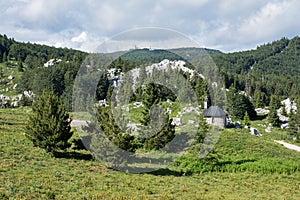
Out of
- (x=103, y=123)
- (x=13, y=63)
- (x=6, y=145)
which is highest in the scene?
(x=13, y=63)

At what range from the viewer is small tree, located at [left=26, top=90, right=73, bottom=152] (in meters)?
28.2

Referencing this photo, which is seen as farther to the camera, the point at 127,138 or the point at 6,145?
the point at 6,145

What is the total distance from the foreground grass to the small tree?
1271mm

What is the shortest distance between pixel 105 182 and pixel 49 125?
976cm

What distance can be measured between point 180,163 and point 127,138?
28.2ft

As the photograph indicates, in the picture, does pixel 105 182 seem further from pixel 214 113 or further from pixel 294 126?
pixel 294 126

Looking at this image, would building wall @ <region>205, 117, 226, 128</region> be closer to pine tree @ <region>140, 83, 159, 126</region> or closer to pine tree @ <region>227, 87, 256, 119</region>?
pine tree @ <region>140, 83, 159, 126</region>

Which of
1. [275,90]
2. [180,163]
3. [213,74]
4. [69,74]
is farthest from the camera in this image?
[275,90]

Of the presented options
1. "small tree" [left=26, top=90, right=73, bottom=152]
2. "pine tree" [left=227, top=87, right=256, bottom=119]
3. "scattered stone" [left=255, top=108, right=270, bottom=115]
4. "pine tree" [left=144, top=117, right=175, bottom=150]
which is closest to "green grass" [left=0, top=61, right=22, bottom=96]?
"pine tree" [left=227, top=87, right=256, bottom=119]

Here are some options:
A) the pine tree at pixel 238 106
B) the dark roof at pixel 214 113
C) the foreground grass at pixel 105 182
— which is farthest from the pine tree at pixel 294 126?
the foreground grass at pixel 105 182

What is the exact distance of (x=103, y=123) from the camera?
28000mm

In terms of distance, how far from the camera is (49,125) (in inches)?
1110

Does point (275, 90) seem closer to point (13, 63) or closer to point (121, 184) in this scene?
point (13, 63)

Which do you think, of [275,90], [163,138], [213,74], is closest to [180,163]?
[163,138]
